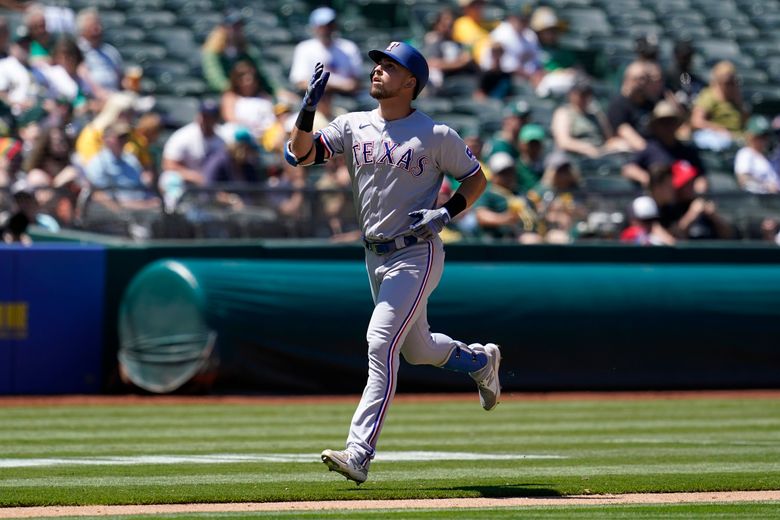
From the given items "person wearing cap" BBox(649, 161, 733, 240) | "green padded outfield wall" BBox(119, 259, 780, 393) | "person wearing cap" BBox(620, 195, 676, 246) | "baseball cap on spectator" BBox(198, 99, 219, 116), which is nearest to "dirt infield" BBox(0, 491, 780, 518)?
"green padded outfield wall" BBox(119, 259, 780, 393)

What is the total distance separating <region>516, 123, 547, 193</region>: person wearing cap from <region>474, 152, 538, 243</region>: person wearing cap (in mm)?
839

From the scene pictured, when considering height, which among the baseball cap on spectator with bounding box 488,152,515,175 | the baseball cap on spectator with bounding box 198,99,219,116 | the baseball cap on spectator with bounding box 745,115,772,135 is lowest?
the baseball cap on spectator with bounding box 488,152,515,175

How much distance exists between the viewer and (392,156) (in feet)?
21.2

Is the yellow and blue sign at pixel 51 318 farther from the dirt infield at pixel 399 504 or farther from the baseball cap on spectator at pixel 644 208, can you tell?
the dirt infield at pixel 399 504

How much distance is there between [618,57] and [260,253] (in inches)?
322

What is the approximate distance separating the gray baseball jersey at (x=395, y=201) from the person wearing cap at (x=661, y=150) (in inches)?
334

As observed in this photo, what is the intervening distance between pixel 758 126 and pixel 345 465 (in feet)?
42.9

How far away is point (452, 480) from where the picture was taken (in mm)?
6723

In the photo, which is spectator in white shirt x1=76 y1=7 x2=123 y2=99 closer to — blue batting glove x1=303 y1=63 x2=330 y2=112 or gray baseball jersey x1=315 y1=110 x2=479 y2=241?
gray baseball jersey x1=315 y1=110 x2=479 y2=241

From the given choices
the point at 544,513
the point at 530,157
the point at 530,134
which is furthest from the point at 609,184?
the point at 544,513

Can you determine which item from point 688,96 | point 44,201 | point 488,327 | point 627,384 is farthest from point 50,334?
point 688,96

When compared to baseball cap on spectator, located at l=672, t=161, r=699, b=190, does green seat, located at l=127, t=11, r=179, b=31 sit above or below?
above

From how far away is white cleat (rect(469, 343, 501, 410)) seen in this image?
7117 mm

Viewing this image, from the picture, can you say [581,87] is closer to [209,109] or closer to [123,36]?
[209,109]
